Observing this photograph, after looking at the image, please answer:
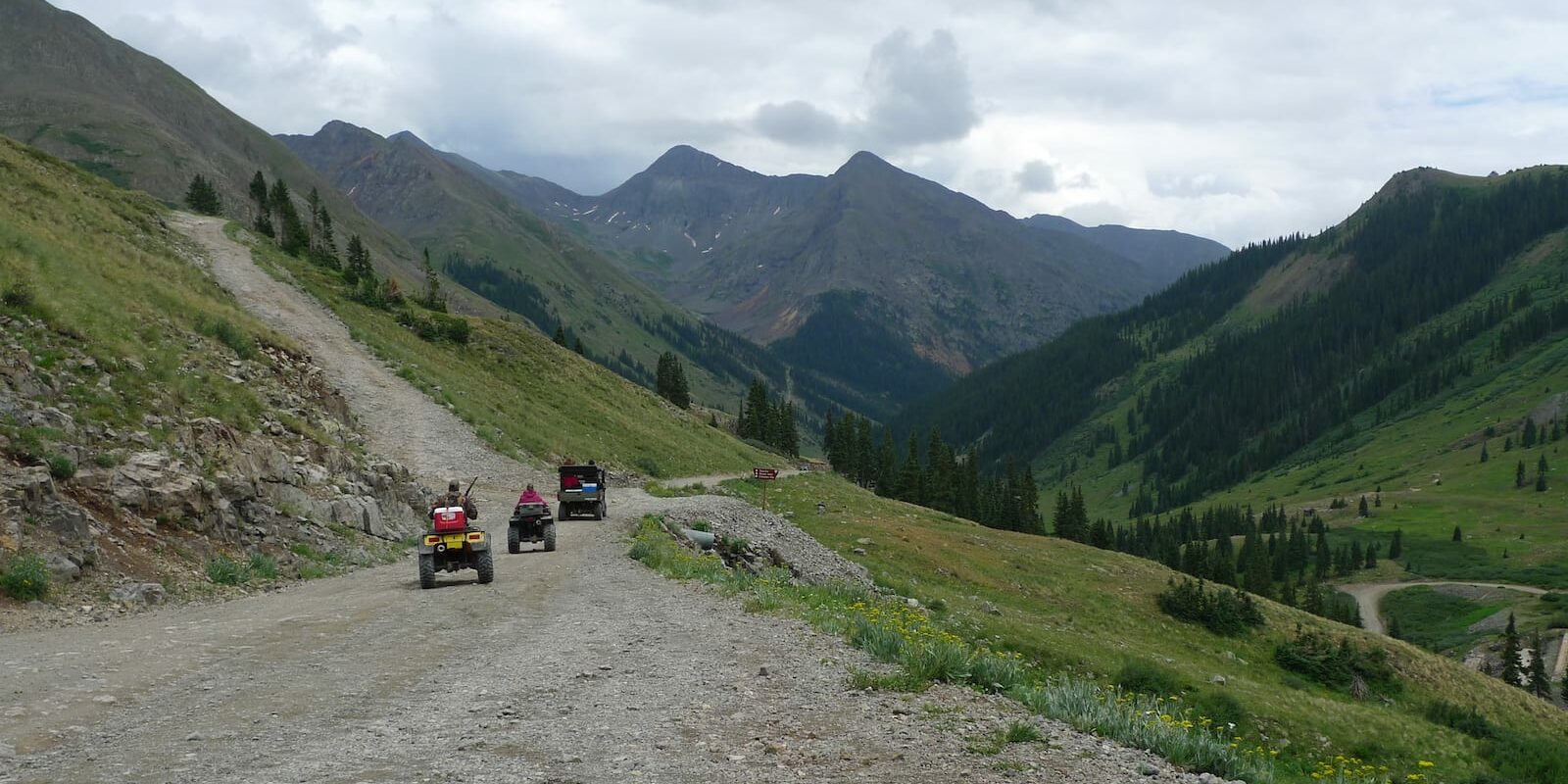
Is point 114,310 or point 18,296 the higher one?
point 114,310

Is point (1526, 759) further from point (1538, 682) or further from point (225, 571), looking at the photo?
point (1538, 682)

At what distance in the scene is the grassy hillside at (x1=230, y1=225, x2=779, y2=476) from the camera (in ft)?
188

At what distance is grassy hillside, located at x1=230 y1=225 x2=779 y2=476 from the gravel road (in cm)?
3746

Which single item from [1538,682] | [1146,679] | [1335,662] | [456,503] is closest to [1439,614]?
[1538,682]

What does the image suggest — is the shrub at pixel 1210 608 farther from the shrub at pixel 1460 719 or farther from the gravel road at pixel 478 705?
the gravel road at pixel 478 705

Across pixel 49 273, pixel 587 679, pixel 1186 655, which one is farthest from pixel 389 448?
pixel 1186 655

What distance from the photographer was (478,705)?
10.3 metres

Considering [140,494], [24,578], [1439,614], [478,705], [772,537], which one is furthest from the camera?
[1439,614]

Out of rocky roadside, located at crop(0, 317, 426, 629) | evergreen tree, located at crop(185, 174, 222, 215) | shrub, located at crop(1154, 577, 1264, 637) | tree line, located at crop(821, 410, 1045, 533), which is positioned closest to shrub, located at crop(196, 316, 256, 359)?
rocky roadside, located at crop(0, 317, 426, 629)

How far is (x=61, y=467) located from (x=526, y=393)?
53097 millimetres

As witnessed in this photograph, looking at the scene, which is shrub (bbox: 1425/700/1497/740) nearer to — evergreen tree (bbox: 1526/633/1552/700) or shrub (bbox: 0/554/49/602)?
evergreen tree (bbox: 1526/633/1552/700)

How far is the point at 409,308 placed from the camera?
7800 cm

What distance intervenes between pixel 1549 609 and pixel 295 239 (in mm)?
181093

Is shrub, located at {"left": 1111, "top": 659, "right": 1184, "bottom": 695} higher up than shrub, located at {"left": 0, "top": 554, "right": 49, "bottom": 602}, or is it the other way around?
shrub, located at {"left": 0, "top": 554, "right": 49, "bottom": 602}
